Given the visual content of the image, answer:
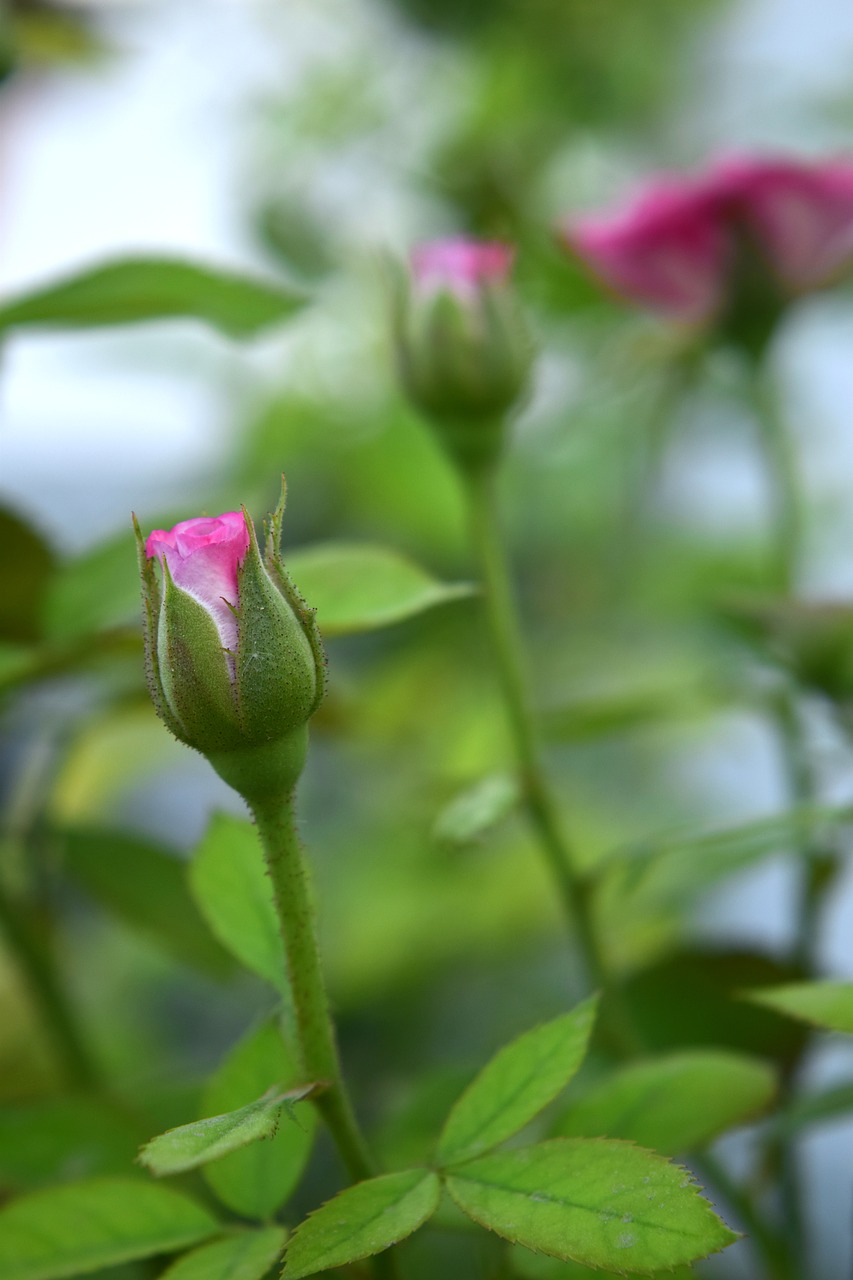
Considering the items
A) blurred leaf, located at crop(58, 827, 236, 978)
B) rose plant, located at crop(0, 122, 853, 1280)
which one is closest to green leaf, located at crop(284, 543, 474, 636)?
rose plant, located at crop(0, 122, 853, 1280)

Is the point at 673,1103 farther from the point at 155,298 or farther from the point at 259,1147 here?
the point at 155,298

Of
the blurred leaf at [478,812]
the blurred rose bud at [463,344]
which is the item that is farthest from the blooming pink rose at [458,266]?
the blurred leaf at [478,812]

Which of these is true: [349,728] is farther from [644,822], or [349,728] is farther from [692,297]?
[644,822]

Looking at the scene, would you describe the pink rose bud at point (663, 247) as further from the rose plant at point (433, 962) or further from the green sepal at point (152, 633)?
the green sepal at point (152, 633)

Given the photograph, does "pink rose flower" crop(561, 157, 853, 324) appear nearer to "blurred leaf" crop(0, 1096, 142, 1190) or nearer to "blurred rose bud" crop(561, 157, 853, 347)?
"blurred rose bud" crop(561, 157, 853, 347)

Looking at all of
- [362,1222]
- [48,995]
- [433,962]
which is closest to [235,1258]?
[362,1222]

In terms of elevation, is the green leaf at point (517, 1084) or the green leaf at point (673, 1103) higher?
the green leaf at point (517, 1084)
